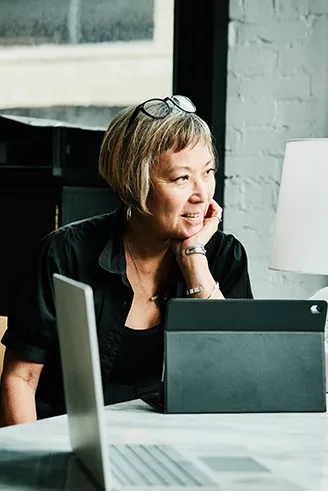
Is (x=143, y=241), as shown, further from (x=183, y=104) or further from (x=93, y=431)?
(x=93, y=431)

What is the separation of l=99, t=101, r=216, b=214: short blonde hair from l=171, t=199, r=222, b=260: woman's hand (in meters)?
0.11

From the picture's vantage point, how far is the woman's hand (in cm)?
221

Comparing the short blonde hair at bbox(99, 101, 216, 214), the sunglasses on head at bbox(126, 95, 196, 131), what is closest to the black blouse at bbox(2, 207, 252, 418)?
the short blonde hair at bbox(99, 101, 216, 214)

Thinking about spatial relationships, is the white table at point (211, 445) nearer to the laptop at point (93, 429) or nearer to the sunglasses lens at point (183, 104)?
the laptop at point (93, 429)

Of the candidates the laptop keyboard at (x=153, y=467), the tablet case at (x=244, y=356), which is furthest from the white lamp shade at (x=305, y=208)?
the laptop keyboard at (x=153, y=467)

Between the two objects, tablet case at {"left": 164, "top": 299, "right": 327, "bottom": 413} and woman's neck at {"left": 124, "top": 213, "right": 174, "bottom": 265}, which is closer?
tablet case at {"left": 164, "top": 299, "right": 327, "bottom": 413}

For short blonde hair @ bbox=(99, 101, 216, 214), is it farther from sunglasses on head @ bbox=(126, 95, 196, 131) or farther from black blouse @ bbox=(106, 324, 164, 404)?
black blouse @ bbox=(106, 324, 164, 404)

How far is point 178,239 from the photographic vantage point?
7.25 feet

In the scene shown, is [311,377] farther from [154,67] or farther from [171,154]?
[154,67]

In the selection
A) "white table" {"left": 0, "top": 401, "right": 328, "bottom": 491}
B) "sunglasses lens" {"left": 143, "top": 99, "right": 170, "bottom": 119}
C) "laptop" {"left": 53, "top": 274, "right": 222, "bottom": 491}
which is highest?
"sunglasses lens" {"left": 143, "top": 99, "right": 170, "bottom": 119}

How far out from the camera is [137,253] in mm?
2225

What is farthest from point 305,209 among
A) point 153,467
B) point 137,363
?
point 153,467

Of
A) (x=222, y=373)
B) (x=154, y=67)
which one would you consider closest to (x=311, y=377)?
(x=222, y=373)

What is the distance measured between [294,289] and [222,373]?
1.79m
